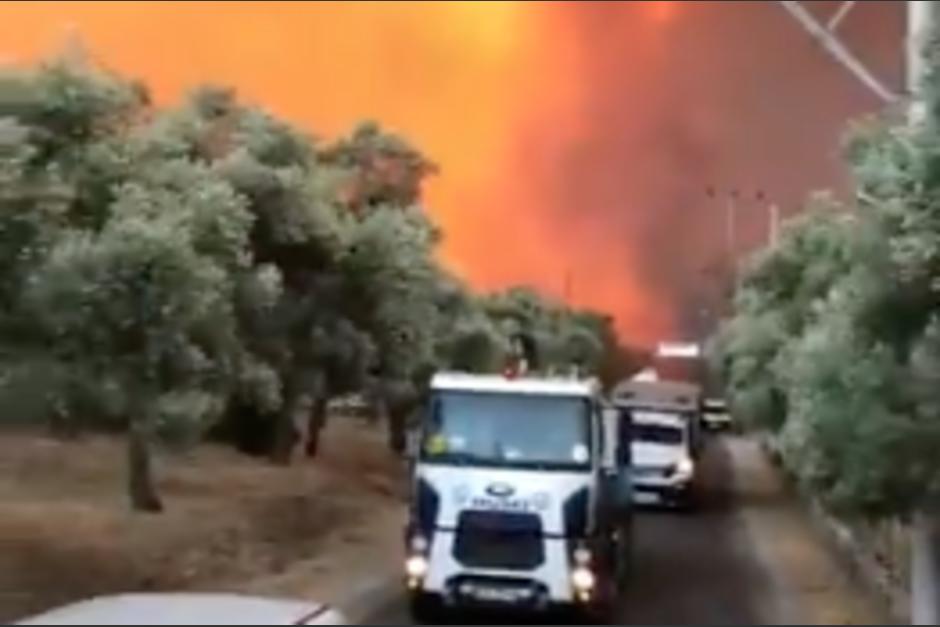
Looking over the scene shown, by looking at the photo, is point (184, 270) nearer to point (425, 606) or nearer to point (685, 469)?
point (425, 606)

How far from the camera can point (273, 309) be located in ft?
95.2

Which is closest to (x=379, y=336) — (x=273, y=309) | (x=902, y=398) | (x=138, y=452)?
(x=273, y=309)

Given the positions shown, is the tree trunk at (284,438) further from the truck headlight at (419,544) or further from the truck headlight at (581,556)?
the truck headlight at (581,556)

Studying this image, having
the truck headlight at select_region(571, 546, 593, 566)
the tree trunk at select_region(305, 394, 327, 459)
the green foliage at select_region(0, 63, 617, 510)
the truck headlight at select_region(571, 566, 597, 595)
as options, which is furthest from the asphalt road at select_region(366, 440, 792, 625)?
the tree trunk at select_region(305, 394, 327, 459)

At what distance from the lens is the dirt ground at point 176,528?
749 inches

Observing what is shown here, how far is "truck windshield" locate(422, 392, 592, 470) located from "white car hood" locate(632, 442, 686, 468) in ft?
60.8

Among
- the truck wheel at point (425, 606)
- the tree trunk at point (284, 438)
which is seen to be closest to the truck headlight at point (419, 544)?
the truck wheel at point (425, 606)

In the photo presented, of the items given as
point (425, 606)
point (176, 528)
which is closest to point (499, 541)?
point (425, 606)

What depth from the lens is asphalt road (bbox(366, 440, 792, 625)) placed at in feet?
56.8

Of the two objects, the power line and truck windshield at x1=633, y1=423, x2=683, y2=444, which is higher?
the power line

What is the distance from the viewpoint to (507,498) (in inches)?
705

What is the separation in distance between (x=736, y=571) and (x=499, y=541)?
433 centimetres

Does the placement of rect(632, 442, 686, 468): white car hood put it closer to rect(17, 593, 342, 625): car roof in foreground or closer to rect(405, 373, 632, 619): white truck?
rect(405, 373, 632, 619): white truck

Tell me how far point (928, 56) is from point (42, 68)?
8.35m
